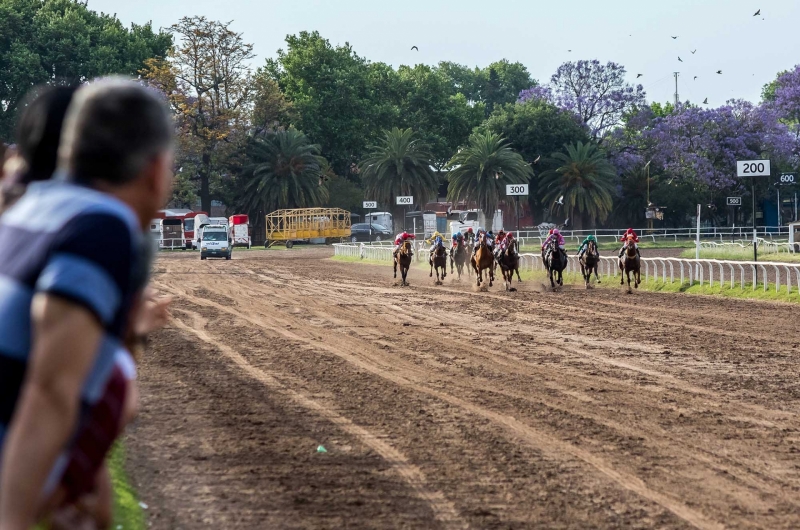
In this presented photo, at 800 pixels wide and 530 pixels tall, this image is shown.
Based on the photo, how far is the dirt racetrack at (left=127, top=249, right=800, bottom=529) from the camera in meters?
6.85

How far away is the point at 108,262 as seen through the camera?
235 cm

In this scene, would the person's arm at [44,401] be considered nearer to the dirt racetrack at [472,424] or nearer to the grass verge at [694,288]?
the dirt racetrack at [472,424]

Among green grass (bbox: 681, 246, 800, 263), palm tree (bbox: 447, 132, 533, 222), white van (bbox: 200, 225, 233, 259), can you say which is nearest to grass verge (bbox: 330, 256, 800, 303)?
green grass (bbox: 681, 246, 800, 263)

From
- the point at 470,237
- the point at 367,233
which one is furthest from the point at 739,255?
the point at 367,233

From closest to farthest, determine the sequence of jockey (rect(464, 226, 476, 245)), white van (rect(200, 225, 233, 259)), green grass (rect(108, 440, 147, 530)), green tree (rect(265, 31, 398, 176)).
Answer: green grass (rect(108, 440, 147, 530)) < jockey (rect(464, 226, 476, 245)) < white van (rect(200, 225, 233, 259)) < green tree (rect(265, 31, 398, 176))

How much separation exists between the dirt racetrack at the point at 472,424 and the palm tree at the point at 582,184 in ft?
165

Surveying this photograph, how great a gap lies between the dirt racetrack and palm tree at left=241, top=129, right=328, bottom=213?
5768cm

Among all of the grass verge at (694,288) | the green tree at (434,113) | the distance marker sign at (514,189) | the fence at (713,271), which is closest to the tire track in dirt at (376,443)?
the grass verge at (694,288)

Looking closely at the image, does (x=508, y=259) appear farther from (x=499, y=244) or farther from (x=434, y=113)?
(x=434, y=113)

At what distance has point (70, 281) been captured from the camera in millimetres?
2273

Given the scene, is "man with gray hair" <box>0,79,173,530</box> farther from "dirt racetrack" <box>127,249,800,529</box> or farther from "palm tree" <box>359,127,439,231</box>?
"palm tree" <box>359,127,439,231</box>

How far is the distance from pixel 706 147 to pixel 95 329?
73.2 m

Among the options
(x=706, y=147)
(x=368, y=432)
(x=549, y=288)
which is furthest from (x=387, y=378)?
(x=706, y=147)

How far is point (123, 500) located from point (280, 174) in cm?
7183
